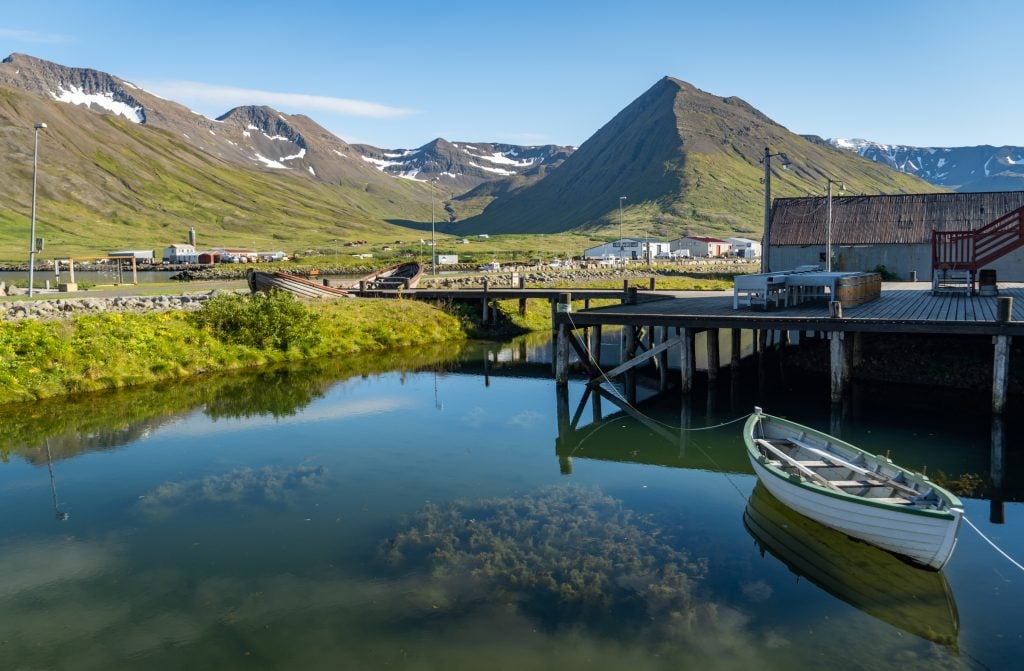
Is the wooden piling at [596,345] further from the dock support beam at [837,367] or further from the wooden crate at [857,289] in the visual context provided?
the dock support beam at [837,367]

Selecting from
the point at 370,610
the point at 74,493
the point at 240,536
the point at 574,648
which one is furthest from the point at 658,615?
the point at 74,493

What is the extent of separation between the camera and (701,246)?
14638 centimetres

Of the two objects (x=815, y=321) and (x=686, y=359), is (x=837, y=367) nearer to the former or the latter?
(x=815, y=321)

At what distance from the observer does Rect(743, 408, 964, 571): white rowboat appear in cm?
1352

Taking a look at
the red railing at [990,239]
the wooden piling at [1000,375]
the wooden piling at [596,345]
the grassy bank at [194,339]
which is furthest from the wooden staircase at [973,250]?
the grassy bank at [194,339]

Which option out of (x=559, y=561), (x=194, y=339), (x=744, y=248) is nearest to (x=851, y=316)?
(x=559, y=561)

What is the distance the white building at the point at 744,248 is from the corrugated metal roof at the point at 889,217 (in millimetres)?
83797

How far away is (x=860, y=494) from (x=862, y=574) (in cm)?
188

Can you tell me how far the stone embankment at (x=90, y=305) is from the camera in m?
35.0

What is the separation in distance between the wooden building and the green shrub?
1592 inches

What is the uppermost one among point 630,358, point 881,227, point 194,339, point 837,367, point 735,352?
point 881,227

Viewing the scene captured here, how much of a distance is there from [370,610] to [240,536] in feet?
15.9

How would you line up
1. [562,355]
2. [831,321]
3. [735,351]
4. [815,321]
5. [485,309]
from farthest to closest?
[485,309]
[735,351]
[562,355]
[815,321]
[831,321]

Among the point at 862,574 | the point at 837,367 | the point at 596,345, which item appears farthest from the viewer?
the point at 596,345
